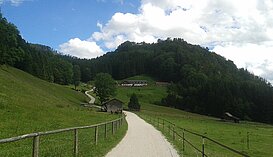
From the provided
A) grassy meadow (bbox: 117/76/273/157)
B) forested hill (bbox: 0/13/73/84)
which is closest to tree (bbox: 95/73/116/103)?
forested hill (bbox: 0/13/73/84)

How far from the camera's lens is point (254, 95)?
15700cm

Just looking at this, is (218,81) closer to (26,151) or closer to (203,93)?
(203,93)

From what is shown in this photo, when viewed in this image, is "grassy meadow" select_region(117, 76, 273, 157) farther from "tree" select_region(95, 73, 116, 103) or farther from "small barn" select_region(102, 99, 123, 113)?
"tree" select_region(95, 73, 116, 103)

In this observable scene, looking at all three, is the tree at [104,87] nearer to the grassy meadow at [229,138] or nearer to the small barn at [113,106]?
the small barn at [113,106]

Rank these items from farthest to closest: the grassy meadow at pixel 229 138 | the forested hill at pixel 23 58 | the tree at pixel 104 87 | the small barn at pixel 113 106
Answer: the tree at pixel 104 87 → the small barn at pixel 113 106 → the forested hill at pixel 23 58 → the grassy meadow at pixel 229 138

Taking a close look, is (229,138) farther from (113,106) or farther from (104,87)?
(104,87)

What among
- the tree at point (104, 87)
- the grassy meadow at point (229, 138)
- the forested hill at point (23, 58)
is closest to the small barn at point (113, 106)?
the tree at point (104, 87)

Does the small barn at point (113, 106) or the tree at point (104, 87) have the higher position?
the tree at point (104, 87)

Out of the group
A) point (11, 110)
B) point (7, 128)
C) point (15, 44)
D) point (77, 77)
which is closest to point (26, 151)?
point (7, 128)

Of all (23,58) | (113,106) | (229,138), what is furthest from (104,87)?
(229,138)

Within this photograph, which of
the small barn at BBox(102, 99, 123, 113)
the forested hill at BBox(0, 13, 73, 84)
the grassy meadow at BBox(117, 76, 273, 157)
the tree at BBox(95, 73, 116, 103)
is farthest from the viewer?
the tree at BBox(95, 73, 116, 103)

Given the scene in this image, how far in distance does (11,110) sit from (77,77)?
161801 millimetres

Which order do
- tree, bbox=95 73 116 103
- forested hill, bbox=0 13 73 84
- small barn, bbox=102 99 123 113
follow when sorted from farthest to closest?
tree, bbox=95 73 116 103
small barn, bbox=102 99 123 113
forested hill, bbox=0 13 73 84

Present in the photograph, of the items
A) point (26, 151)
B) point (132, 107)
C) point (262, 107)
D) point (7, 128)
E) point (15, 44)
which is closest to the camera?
point (26, 151)
